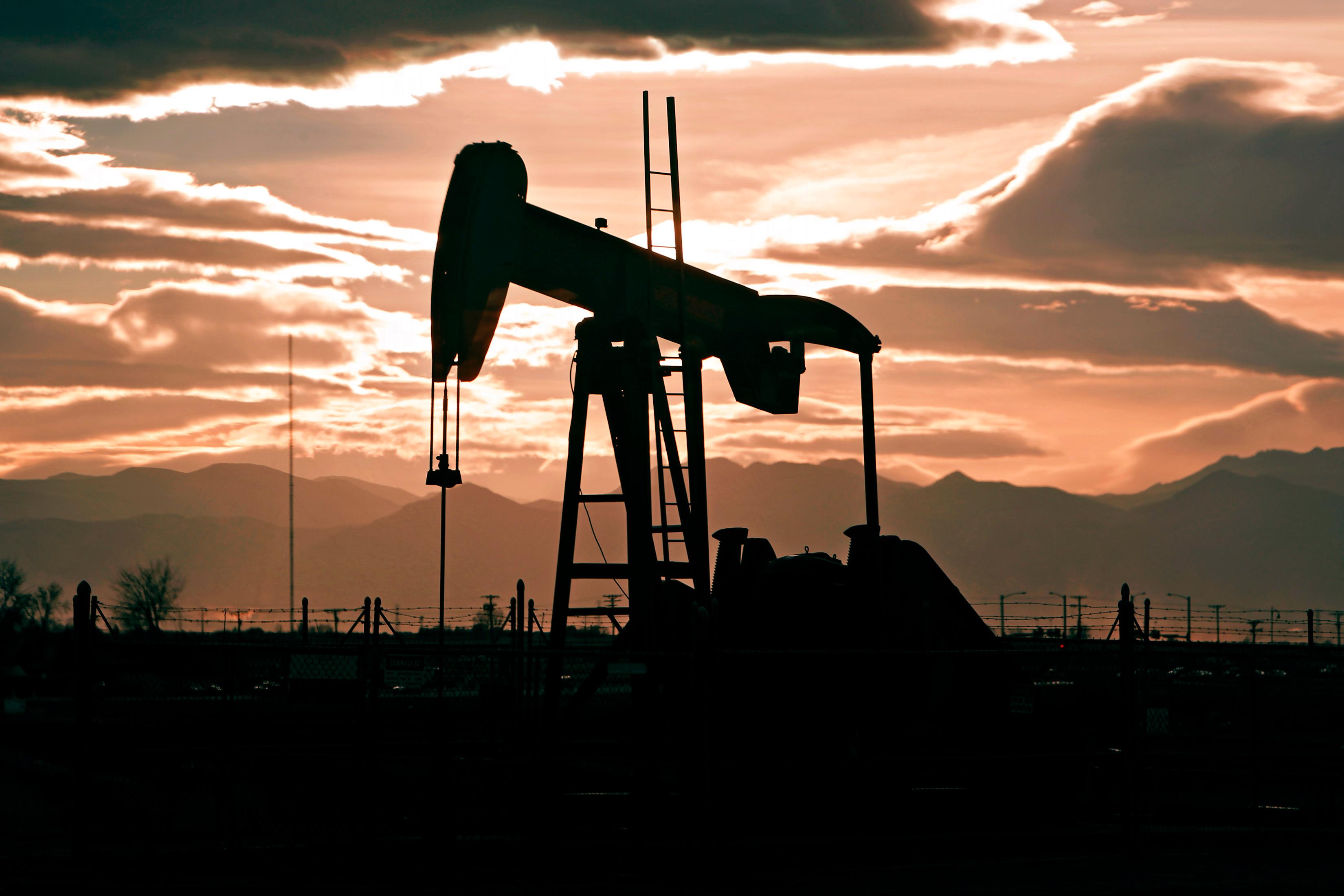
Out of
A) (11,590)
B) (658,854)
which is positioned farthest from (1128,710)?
(11,590)

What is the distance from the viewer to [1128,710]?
453 inches

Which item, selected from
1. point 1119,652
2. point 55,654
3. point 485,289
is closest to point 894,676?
point 1119,652

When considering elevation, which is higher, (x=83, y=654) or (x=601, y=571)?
(x=601, y=571)

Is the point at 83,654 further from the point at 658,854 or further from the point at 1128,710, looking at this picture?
the point at 1128,710

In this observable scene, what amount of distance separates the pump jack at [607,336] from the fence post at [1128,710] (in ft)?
14.0

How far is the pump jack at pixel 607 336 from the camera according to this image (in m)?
14.9

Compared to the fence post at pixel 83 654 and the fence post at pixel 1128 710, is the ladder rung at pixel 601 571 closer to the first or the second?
the fence post at pixel 1128 710

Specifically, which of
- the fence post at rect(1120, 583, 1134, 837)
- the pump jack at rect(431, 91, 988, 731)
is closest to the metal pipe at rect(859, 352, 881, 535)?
the pump jack at rect(431, 91, 988, 731)

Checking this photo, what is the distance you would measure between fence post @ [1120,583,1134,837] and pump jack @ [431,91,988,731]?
426 centimetres

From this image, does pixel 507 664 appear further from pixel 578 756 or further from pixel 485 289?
pixel 578 756

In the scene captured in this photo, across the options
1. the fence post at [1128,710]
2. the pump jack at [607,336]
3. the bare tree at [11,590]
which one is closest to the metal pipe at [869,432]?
the pump jack at [607,336]

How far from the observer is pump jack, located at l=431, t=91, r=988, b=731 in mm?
14875

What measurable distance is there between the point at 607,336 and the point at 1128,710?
23.0 ft

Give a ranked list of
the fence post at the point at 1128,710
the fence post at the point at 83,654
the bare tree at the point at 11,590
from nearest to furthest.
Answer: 1. the fence post at the point at 83,654
2. the fence post at the point at 1128,710
3. the bare tree at the point at 11,590
